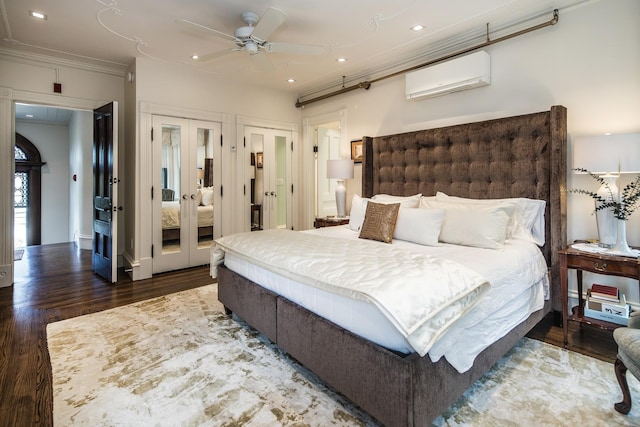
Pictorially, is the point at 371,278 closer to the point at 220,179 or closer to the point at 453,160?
the point at 453,160

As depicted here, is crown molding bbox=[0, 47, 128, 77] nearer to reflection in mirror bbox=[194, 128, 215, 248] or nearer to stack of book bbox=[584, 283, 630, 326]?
reflection in mirror bbox=[194, 128, 215, 248]

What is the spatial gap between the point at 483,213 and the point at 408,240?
0.64 metres

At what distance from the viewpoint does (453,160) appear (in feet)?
11.1

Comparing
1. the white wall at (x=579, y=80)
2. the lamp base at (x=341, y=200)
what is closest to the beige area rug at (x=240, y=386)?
the white wall at (x=579, y=80)

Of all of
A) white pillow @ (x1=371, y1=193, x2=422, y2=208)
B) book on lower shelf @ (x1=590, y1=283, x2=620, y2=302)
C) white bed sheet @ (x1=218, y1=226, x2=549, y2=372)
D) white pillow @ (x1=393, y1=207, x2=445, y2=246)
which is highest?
white pillow @ (x1=371, y1=193, x2=422, y2=208)

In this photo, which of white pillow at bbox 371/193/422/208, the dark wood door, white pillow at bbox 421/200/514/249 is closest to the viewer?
white pillow at bbox 421/200/514/249

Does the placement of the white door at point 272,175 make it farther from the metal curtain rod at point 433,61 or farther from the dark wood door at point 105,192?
the dark wood door at point 105,192

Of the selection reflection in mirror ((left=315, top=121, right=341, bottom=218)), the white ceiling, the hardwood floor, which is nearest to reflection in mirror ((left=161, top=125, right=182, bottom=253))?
the hardwood floor

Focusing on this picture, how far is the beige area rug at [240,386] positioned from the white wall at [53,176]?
602 cm

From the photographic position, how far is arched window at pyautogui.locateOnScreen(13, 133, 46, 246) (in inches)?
275

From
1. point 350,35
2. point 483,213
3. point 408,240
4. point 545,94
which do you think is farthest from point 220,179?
point 545,94

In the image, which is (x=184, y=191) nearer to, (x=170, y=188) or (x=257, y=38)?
(x=170, y=188)

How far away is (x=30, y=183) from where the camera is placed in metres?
7.09

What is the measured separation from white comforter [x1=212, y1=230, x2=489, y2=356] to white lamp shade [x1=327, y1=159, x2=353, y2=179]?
7.37ft
